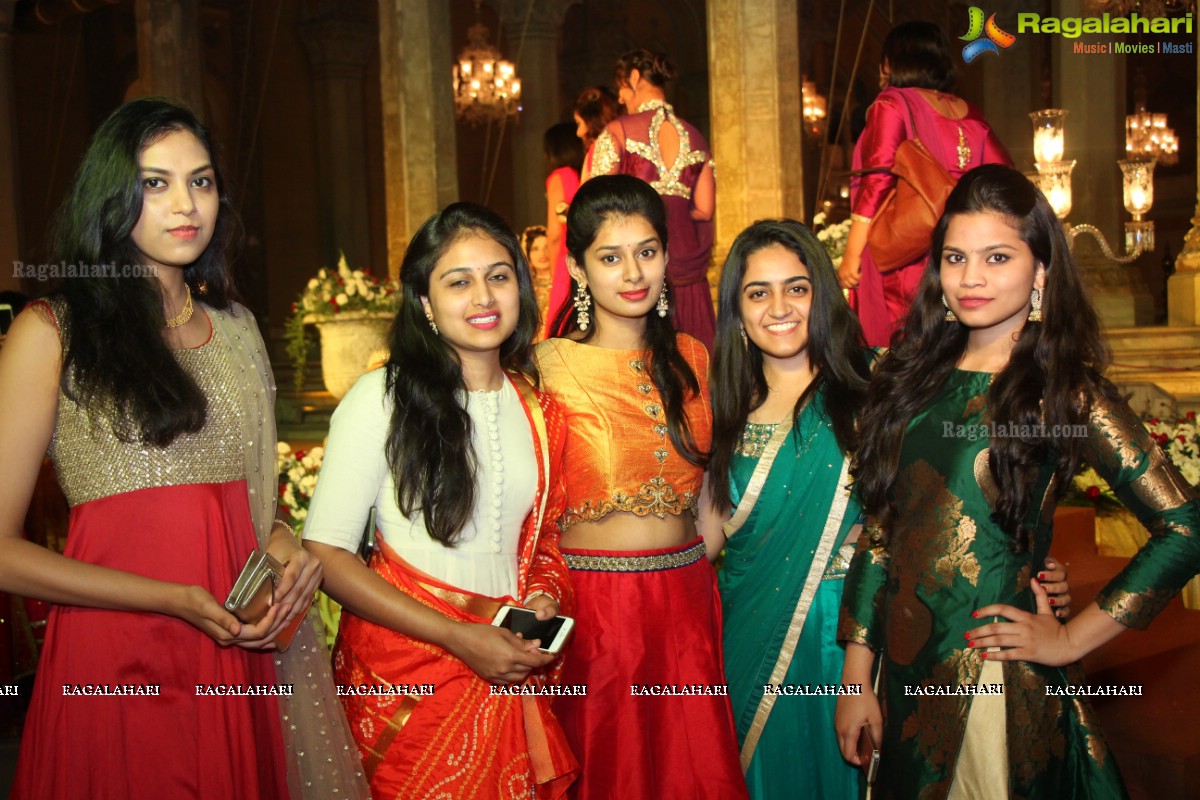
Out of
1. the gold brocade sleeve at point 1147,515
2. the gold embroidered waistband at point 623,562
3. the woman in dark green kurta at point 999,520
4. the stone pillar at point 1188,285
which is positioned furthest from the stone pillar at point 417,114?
the gold brocade sleeve at point 1147,515

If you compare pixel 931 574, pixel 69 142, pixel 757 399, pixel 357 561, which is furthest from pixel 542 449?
pixel 69 142

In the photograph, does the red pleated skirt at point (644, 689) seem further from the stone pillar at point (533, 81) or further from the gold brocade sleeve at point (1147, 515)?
the stone pillar at point (533, 81)

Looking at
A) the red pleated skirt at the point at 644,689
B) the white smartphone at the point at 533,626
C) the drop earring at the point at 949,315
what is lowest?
the red pleated skirt at the point at 644,689

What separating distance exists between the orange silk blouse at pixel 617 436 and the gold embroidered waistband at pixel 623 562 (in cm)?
9

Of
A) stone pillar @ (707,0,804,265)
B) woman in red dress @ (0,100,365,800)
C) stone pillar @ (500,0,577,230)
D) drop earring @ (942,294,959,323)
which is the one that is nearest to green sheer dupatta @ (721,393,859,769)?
drop earring @ (942,294,959,323)

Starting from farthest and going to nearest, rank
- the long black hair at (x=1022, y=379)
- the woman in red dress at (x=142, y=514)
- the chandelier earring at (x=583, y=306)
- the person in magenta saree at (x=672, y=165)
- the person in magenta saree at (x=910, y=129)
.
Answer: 1. the person in magenta saree at (x=672, y=165)
2. the person in magenta saree at (x=910, y=129)
3. the chandelier earring at (x=583, y=306)
4. the long black hair at (x=1022, y=379)
5. the woman in red dress at (x=142, y=514)

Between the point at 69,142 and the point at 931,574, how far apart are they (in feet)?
53.3

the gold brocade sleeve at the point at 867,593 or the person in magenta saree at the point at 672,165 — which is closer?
the gold brocade sleeve at the point at 867,593

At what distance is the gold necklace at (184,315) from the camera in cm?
208

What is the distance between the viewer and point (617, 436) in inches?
107

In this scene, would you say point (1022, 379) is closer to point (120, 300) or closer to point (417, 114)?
point (120, 300)

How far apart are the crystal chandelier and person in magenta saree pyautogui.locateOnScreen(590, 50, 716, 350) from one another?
727cm

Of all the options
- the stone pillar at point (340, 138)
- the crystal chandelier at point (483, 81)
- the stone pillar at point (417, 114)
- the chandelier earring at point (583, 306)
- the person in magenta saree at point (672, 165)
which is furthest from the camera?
the stone pillar at point (340, 138)

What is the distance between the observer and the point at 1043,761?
2088 mm
